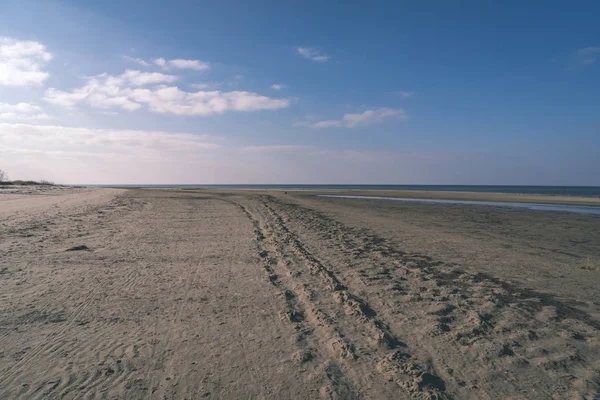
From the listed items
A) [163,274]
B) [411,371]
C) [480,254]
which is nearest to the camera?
[411,371]

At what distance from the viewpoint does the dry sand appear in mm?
3545

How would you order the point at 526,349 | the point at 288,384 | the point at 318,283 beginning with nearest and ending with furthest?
the point at 288,384, the point at 526,349, the point at 318,283

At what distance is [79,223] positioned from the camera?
46.5 ft

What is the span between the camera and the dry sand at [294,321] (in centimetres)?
354

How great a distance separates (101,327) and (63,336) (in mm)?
439

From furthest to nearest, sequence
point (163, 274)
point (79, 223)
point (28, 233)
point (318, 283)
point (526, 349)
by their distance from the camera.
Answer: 1. point (79, 223)
2. point (28, 233)
3. point (163, 274)
4. point (318, 283)
5. point (526, 349)

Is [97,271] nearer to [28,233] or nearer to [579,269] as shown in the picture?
[28,233]

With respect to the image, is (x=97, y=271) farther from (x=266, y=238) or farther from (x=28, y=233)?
(x=28, y=233)

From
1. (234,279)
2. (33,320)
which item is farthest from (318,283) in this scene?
(33,320)

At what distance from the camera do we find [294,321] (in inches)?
199

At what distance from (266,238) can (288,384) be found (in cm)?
836

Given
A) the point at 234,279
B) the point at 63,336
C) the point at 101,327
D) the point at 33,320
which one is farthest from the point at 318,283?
the point at 33,320

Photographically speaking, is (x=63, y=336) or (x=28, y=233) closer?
(x=63, y=336)

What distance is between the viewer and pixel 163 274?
7.44 meters
